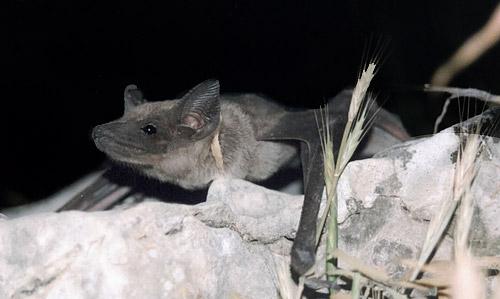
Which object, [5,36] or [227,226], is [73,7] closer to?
[5,36]

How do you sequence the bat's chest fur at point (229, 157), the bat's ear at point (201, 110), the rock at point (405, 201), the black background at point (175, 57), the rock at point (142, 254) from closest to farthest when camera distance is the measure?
the rock at point (142, 254)
the rock at point (405, 201)
the bat's ear at point (201, 110)
the bat's chest fur at point (229, 157)
the black background at point (175, 57)

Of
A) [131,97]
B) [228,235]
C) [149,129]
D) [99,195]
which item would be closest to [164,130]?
[149,129]

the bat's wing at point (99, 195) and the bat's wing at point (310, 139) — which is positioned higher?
the bat's wing at point (310, 139)

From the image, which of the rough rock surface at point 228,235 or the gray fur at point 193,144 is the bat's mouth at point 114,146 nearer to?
the gray fur at point 193,144

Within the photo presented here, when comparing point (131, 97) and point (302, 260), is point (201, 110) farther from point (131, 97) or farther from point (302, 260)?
point (302, 260)

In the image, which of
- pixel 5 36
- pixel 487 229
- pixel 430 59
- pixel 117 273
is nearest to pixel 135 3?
pixel 5 36

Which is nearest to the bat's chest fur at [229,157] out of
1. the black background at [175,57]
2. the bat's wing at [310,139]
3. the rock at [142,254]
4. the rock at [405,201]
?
the bat's wing at [310,139]
